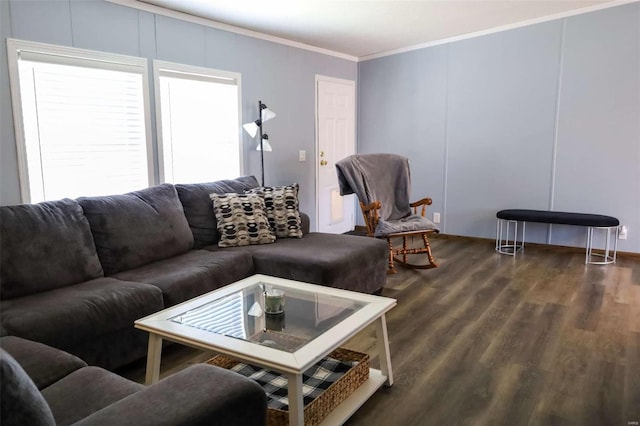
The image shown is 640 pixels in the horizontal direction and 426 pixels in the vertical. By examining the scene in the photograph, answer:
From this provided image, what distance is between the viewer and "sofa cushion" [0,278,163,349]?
199 centimetres

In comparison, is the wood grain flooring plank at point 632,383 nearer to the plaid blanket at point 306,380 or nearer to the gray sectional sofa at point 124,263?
the plaid blanket at point 306,380

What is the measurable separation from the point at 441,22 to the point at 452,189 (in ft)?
6.24

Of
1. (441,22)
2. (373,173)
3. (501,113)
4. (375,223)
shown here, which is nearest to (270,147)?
(373,173)

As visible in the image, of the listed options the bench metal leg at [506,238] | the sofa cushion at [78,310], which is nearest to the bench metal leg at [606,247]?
the bench metal leg at [506,238]

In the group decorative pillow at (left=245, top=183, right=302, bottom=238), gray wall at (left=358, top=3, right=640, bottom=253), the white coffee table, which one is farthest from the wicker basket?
gray wall at (left=358, top=3, right=640, bottom=253)

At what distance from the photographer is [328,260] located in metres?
2.97

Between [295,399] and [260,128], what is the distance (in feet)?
10.9

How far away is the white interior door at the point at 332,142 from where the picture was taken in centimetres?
540

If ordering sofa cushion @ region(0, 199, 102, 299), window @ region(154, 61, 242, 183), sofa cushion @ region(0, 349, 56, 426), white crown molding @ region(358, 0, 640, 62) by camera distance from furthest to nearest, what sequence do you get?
white crown molding @ region(358, 0, 640, 62) < window @ region(154, 61, 242, 183) < sofa cushion @ region(0, 199, 102, 299) < sofa cushion @ region(0, 349, 56, 426)

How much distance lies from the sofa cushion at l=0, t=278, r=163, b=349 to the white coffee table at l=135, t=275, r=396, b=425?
1.18ft

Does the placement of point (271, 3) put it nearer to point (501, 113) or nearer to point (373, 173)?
point (373, 173)

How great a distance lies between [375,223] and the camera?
4.09 metres

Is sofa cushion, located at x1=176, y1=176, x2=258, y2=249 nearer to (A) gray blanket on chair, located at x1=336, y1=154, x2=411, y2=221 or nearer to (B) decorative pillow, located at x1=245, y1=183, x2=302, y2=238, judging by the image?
(B) decorative pillow, located at x1=245, y1=183, x2=302, y2=238

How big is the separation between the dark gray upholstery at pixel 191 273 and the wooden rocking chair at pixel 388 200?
1407 millimetres
